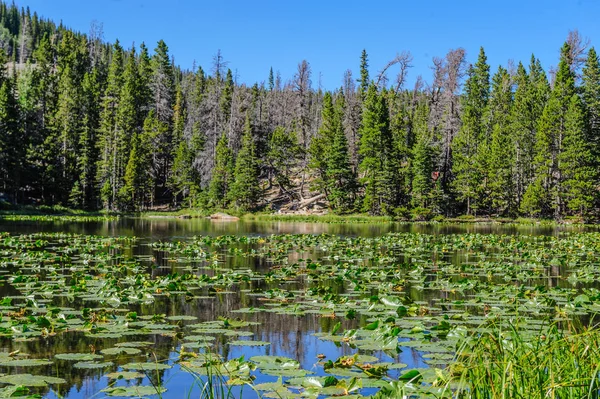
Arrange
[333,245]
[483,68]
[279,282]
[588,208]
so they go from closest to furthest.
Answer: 1. [279,282]
2. [333,245]
3. [588,208]
4. [483,68]

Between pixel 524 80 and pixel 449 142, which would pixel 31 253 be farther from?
pixel 524 80

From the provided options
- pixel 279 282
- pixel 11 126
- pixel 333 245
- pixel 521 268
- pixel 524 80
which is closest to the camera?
pixel 279 282

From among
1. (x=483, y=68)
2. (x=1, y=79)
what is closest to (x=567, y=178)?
(x=483, y=68)

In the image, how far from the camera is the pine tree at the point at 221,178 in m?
67.6

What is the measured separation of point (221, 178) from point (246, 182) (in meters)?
5.15

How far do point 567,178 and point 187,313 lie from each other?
53.6 m

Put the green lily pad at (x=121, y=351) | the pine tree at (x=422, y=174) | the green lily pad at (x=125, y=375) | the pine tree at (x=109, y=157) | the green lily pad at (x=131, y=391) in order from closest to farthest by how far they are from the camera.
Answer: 1. the green lily pad at (x=131, y=391)
2. the green lily pad at (x=125, y=375)
3. the green lily pad at (x=121, y=351)
4. the pine tree at (x=422, y=174)
5. the pine tree at (x=109, y=157)

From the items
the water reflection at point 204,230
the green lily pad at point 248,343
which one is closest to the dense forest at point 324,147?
the water reflection at point 204,230

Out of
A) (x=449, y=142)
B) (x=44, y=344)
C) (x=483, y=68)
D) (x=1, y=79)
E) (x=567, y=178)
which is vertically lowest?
(x=44, y=344)

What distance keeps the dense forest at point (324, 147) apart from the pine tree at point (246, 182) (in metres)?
0.17

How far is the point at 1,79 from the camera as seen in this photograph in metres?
65.0

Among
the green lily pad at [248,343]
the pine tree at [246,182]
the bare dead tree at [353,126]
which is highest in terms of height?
the bare dead tree at [353,126]

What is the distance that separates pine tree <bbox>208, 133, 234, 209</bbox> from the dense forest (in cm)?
22

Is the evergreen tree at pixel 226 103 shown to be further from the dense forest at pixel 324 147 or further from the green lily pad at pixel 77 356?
the green lily pad at pixel 77 356
